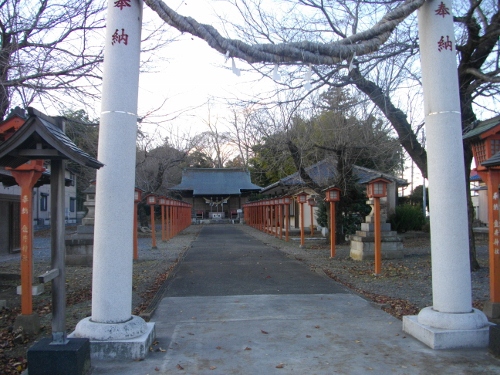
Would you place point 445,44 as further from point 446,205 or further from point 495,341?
point 495,341

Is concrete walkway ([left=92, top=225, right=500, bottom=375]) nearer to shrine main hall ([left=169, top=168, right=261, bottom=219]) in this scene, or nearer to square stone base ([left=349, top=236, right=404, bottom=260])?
square stone base ([left=349, top=236, right=404, bottom=260])

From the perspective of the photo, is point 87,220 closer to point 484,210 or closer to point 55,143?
point 55,143

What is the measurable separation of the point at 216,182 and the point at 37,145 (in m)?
46.3

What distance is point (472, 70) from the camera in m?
10.5

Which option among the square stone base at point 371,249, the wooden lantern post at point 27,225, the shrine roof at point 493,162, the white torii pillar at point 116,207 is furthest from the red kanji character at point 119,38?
the square stone base at point 371,249

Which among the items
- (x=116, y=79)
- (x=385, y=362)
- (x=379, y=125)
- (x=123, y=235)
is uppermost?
(x=379, y=125)

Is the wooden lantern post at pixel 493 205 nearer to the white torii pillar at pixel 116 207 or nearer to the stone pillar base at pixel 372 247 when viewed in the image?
the white torii pillar at pixel 116 207

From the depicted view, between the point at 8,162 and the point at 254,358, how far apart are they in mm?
3673

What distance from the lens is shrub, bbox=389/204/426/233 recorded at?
2672 centimetres

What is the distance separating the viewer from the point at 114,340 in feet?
16.6

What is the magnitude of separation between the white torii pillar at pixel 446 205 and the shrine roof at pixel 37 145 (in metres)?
4.10

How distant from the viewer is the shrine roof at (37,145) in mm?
4879

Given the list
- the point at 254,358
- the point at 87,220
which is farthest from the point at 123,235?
the point at 87,220

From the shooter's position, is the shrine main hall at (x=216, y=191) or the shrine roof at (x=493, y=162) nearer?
the shrine roof at (x=493, y=162)
